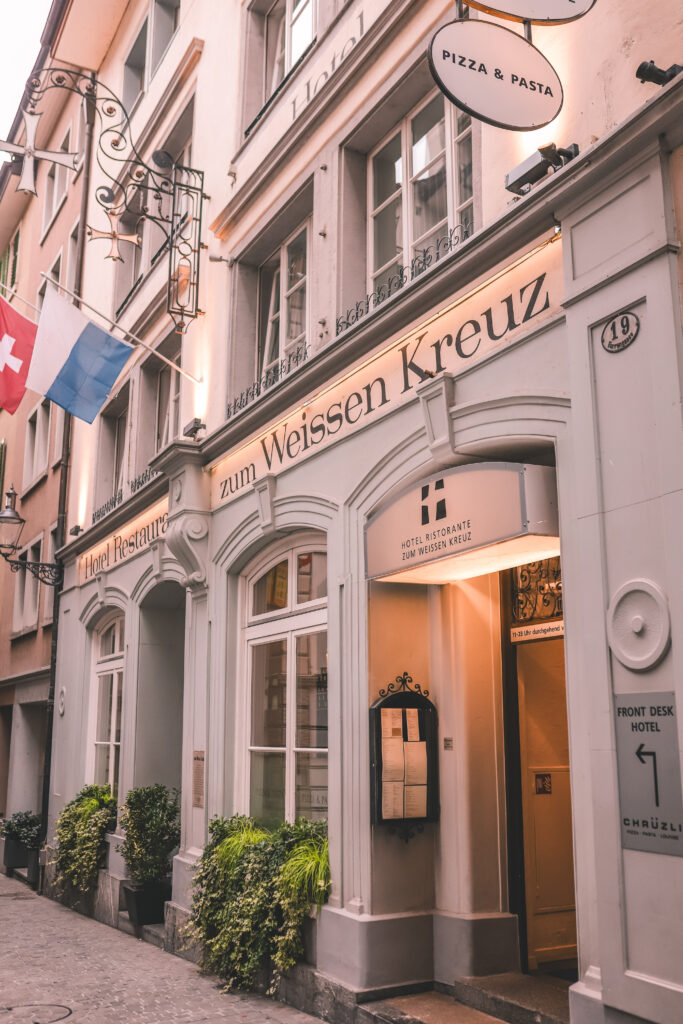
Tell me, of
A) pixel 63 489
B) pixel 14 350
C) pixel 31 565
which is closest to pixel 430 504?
pixel 14 350

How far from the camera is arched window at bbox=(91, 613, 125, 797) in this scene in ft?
44.5

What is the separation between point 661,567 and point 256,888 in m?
4.55

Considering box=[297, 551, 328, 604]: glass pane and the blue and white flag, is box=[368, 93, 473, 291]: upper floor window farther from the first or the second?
the blue and white flag

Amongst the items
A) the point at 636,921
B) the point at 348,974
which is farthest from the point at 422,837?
the point at 636,921

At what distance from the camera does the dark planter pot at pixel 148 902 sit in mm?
10789

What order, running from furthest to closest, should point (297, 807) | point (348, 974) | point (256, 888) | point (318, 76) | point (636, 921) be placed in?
point (318, 76), point (297, 807), point (256, 888), point (348, 974), point (636, 921)

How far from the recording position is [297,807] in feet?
27.2

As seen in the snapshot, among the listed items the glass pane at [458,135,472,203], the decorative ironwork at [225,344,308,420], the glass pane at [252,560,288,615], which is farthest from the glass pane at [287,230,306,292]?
the glass pane at [252,560,288,615]

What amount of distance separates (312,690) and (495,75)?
16.5ft

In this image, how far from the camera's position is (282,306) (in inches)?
388

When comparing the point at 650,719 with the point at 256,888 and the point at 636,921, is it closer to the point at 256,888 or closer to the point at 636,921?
the point at 636,921

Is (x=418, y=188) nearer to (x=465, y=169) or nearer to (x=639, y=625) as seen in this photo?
(x=465, y=169)

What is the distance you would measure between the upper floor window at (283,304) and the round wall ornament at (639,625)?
501 centimetres

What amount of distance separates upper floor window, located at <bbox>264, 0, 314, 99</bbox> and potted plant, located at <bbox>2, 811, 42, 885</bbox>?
1172 cm
